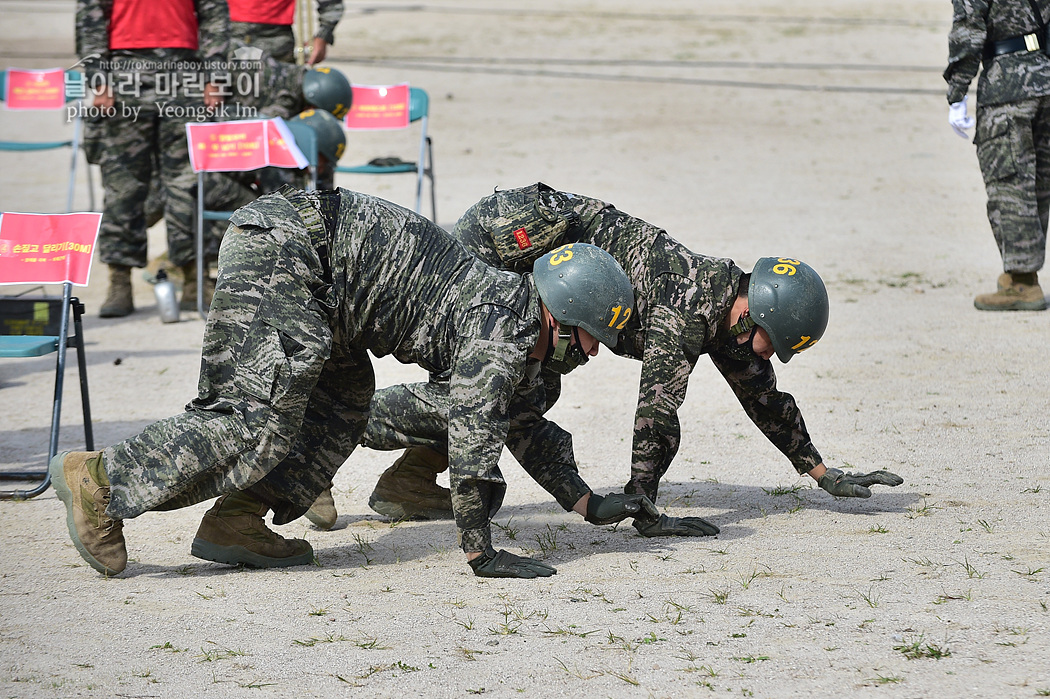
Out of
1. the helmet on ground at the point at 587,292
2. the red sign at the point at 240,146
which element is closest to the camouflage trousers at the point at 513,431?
the helmet on ground at the point at 587,292

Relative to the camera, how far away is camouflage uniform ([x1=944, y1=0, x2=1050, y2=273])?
27.1 ft

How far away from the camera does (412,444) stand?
209 inches

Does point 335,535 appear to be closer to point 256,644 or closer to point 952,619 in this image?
point 256,644

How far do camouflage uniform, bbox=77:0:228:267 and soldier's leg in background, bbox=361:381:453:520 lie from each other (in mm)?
4598

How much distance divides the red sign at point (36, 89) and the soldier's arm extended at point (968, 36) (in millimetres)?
8384

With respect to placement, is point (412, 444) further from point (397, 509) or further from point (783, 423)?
point (783, 423)

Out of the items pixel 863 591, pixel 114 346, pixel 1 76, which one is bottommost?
pixel 114 346

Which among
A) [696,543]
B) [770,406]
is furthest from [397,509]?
[770,406]

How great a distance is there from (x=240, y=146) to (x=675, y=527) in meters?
5.44

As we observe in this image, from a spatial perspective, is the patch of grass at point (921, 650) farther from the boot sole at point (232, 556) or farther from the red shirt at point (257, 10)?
the red shirt at point (257, 10)

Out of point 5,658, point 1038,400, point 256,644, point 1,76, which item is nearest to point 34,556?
point 5,658

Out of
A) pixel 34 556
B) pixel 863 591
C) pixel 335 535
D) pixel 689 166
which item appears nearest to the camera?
pixel 863 591

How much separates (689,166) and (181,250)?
706 cm

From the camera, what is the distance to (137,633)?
4.05m
